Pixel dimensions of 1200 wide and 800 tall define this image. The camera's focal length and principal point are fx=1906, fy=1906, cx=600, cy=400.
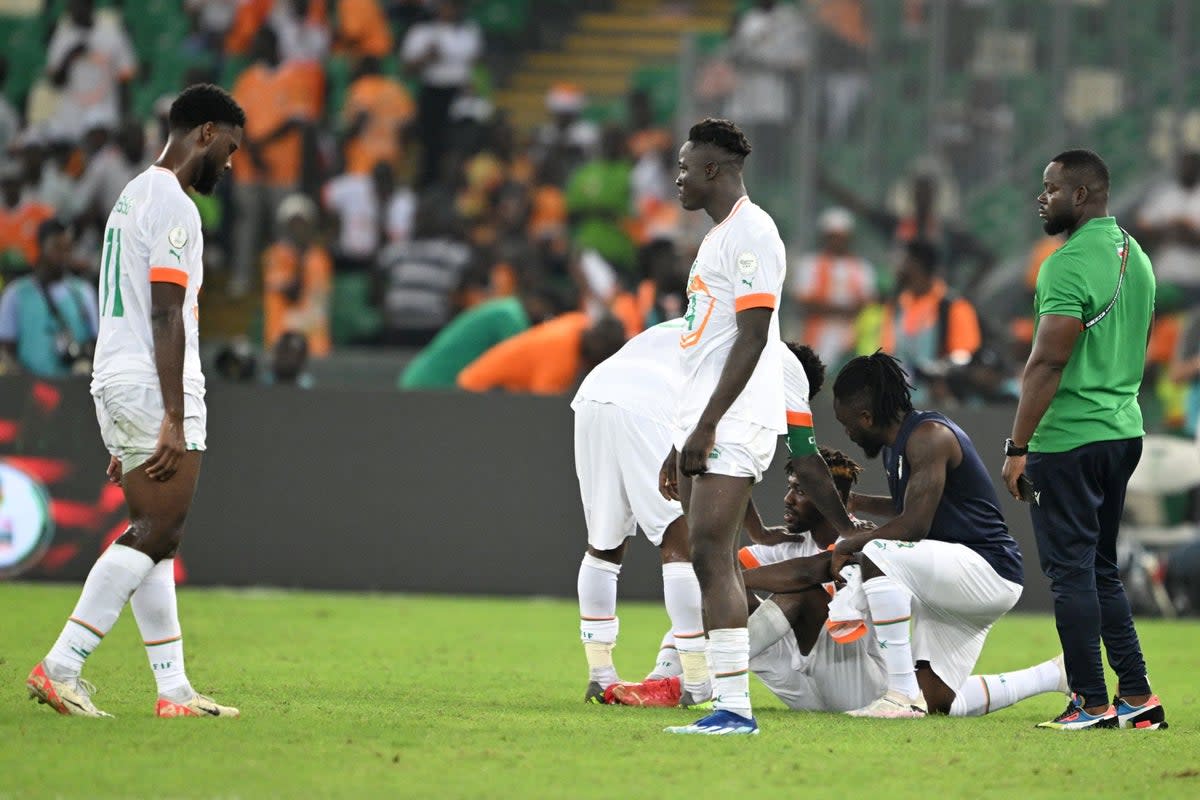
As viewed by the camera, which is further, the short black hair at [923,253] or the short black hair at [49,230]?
the short black hair at [923,253]

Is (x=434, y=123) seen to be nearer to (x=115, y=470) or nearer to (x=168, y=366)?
(x=115, y=470)

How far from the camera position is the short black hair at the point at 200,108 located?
25.2ft

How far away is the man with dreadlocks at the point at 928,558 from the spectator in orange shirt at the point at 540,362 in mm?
6189

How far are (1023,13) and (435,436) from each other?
6.89 meters

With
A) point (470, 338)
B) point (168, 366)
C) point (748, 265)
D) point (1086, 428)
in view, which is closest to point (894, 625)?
point (1086, 428)

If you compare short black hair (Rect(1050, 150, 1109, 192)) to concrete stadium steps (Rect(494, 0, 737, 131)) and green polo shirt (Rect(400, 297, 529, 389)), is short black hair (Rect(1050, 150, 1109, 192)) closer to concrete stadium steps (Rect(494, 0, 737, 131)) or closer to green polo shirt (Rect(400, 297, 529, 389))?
green polo shirt (Rect(400, 297, 529, 389))

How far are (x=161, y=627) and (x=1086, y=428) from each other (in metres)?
3.99

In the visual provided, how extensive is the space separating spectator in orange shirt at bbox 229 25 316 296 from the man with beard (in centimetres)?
1248

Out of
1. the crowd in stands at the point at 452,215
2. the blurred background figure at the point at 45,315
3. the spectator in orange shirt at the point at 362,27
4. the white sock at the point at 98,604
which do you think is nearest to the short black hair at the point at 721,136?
the white sock at the point at 98,604

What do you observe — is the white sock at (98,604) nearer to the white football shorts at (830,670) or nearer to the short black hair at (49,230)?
the white football shorts at (830,670)

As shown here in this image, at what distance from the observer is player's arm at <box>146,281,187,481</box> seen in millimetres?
7406

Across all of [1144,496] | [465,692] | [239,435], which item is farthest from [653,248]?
[465,692]

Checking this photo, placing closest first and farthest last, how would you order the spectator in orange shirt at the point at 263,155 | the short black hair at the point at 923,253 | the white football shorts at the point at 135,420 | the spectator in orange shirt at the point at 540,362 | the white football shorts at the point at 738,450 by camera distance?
1. the white football shorts at the point at 738,450
2. the white football shorts at the point at 135,420
3. the spectator in orange shirt at the point at 540,362
4. the short black hair at the point at 923,253
5. the spectator in orange shirt at the point at 263,155

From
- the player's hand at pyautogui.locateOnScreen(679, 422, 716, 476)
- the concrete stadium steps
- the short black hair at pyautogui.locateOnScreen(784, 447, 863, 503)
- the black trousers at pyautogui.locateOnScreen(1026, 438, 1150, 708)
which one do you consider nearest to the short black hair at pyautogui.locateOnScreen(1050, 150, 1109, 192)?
the black trousers at pyautogui.locateOnScreen(1026, 438, 1150, 708)
